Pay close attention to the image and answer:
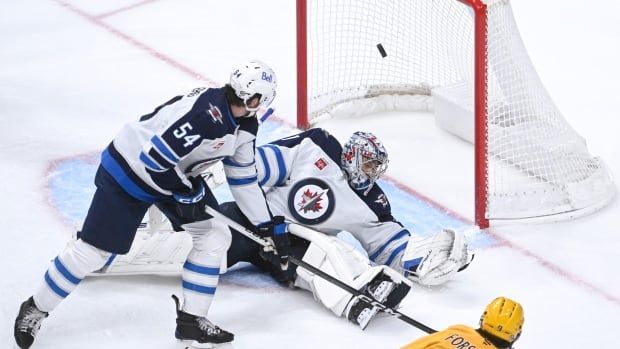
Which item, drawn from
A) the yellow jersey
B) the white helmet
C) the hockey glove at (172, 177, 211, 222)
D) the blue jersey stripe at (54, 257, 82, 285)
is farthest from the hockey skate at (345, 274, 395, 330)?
the yellow jersey

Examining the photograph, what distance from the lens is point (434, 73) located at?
605cm

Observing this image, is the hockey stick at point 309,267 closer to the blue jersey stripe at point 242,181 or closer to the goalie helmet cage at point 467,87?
the blue jersey stripe at point 242,181

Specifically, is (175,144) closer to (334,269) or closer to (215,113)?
(215,113)

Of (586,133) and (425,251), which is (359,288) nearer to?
(425,251)

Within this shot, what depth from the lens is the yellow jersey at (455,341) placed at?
3496mm

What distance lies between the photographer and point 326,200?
4.85 metres

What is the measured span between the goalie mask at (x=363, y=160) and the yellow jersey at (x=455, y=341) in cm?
134

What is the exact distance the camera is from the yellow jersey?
3496mm

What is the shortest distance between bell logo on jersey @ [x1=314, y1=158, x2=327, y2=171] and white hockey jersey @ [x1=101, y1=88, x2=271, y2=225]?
51 centimetres

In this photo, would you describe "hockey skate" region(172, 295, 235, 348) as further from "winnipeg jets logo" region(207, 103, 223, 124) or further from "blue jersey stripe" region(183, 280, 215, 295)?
"winnipeg jets logo" region(207, 103, 223, 124)

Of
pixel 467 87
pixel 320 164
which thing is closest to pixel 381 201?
pixel 320 164

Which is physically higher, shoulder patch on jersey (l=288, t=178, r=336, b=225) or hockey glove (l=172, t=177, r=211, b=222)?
hockey glove (l=172, t=177, r=211, b=222)

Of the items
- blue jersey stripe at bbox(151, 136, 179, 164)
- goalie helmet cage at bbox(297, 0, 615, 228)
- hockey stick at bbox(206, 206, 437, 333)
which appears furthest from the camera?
goalie helmet cage at bbox(297, 0, 615, 228)

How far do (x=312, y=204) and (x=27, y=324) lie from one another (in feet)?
3.53
